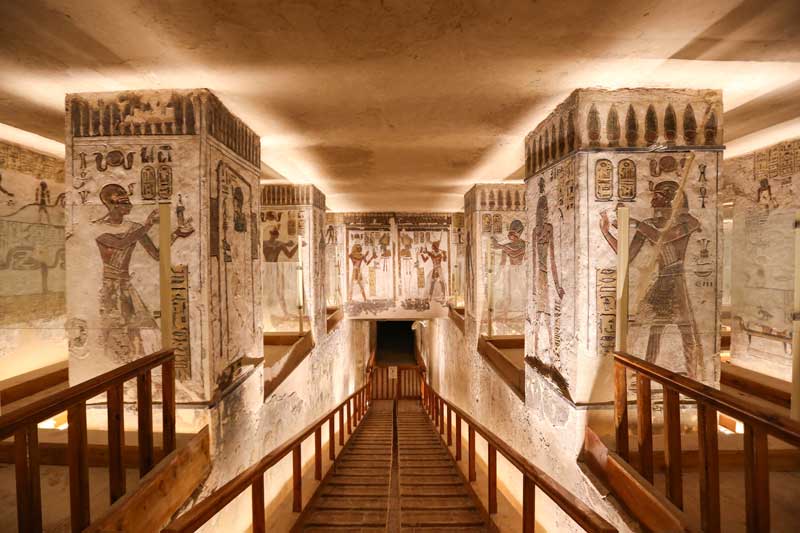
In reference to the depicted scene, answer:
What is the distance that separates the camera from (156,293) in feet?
9.59

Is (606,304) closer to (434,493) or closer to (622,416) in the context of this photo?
(622,416)

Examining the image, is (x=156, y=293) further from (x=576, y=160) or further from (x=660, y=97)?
(x=660, y=97)

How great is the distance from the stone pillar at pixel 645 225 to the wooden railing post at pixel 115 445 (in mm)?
3181

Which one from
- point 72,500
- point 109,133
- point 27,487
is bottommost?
point 72,500

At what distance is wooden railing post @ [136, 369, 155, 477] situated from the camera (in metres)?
2.34

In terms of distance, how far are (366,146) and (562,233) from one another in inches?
99.4

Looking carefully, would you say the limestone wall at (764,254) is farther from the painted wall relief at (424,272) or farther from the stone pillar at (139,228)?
the stone pillar at (139,228)

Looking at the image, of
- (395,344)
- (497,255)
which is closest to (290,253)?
(497,255)

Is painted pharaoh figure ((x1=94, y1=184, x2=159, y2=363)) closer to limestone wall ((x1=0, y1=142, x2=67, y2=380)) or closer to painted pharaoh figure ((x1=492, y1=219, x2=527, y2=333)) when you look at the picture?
limestone wall ((x1=0, y1=142, x2=67, y2=380))


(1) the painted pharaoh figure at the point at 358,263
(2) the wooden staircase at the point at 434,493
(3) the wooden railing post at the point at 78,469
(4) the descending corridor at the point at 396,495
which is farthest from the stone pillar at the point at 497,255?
(3) the wooden railing post at the point at 78,469

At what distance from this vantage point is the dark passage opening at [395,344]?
17016 millimetres

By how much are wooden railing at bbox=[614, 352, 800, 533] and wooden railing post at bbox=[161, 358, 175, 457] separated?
125 inches

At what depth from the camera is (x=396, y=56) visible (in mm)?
2412

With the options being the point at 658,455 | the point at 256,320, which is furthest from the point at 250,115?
the point at 658,455
